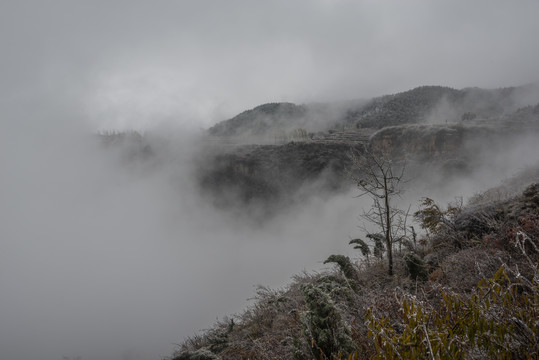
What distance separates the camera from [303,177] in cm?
6788

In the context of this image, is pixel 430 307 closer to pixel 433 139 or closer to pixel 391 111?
pixel 433 139

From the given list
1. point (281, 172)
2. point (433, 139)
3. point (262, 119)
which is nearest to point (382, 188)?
point (433, 139)

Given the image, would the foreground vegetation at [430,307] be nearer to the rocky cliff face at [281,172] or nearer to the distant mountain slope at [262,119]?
the rocky cliff face at [281,172]

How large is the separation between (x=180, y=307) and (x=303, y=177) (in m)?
55.1

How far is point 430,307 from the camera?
5.73 ft

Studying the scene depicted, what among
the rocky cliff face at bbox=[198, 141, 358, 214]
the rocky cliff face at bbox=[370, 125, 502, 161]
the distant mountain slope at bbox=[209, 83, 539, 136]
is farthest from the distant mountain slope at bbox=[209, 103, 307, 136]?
the rocky cliff face at bbox=[370, 125, 502, 161]

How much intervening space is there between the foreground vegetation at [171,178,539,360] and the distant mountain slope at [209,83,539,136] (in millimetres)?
78306

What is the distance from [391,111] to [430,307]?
118036mm

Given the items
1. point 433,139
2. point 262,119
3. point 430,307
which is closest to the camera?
point 430,307

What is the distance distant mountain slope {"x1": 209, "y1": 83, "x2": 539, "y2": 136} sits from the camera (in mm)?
97875

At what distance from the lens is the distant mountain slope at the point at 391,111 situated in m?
97.9

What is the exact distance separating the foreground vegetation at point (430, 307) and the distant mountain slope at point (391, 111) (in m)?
78.3

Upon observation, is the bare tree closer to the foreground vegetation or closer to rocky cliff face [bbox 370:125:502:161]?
the foreground vegetation

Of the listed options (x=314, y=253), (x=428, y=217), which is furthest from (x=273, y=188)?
(x=428, y=217)
